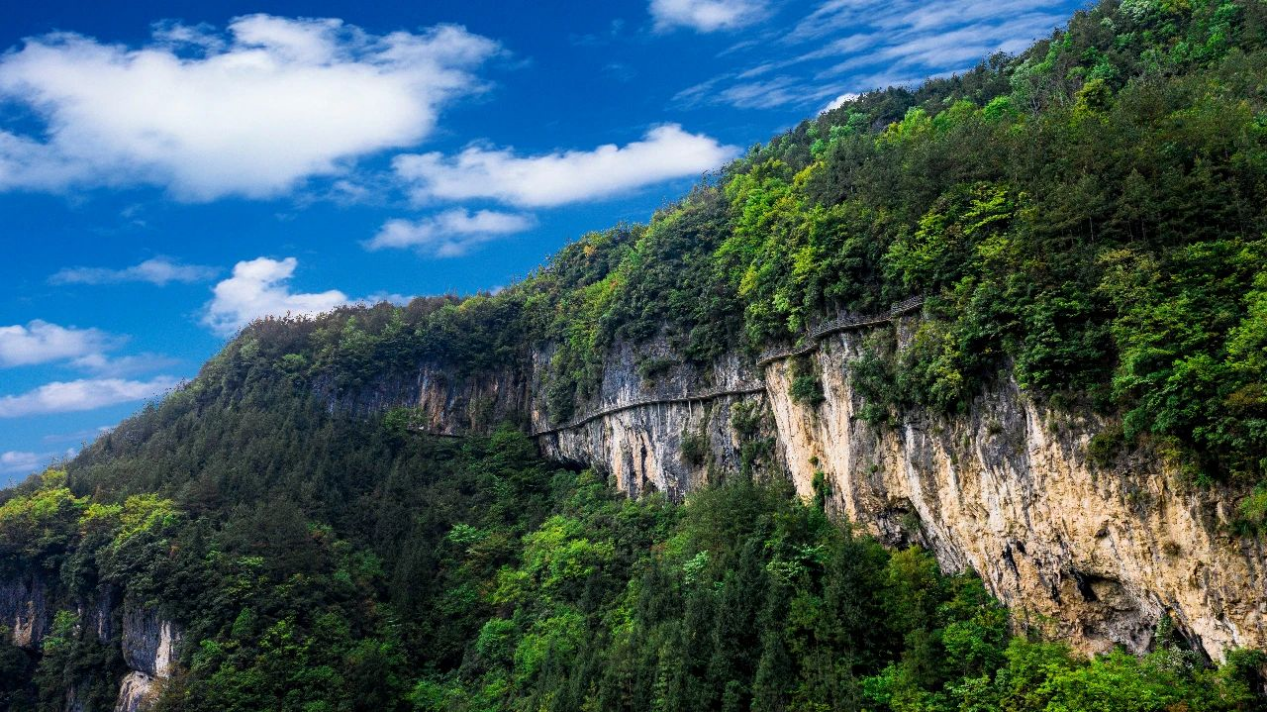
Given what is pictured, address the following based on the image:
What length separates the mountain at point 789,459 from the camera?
67.4 ft

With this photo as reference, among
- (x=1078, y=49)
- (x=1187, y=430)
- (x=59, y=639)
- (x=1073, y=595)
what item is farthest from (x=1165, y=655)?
(x=59, y=639)

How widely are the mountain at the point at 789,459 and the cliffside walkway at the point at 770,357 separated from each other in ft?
0.82

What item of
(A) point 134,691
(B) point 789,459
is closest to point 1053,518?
(B) point 789,459

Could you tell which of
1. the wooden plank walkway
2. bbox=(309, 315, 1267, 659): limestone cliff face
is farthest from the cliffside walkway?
bbox=(309, 315, 1267, 659): limestone cliff face

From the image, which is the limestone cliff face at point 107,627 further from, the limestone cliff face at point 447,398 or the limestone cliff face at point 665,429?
the limestone cliff face at point 665,429

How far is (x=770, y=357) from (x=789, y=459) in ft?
16.0

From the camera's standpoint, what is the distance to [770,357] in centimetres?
3694

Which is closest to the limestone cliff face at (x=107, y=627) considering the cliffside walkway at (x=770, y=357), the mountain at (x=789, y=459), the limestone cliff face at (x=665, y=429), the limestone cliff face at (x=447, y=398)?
the mountain at (x=789, y=459)

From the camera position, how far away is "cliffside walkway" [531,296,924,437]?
29.2m

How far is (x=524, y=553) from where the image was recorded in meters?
49.0

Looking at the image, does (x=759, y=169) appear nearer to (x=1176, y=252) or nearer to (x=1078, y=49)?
(x=1078, y=49)

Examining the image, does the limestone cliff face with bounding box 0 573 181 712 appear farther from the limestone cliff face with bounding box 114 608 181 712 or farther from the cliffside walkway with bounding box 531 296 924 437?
the cliffside walkway with bounding box 531 296 924 437

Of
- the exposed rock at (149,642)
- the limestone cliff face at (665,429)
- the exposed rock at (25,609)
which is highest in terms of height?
the limestone cliff face at (665,429)

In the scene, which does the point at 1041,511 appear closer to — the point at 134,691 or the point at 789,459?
the point at 789,459
